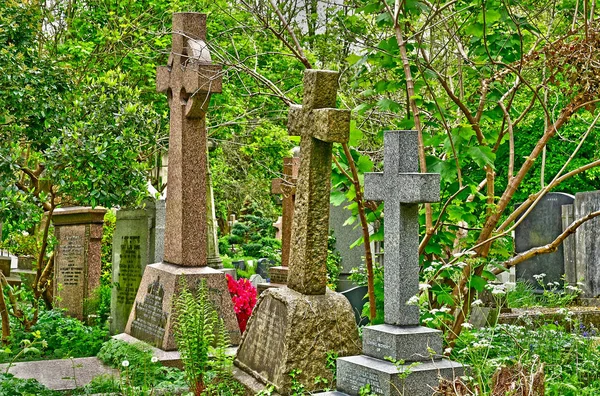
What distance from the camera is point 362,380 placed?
17.8 ft

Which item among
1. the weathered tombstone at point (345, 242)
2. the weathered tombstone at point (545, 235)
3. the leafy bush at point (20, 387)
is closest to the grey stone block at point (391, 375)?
the leafy bush at point (20, 387)

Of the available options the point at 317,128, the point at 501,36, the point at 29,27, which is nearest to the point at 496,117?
the point at 501,36

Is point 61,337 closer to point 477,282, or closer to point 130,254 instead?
point 130,254

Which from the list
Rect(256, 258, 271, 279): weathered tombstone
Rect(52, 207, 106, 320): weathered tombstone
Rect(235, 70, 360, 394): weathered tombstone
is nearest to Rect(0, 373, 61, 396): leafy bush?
Rect(235, 70, 360, 394): weathered tombstone

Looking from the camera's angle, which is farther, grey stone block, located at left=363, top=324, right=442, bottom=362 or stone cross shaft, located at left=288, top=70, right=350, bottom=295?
stone cross shaft, located at left=288, top=70, right=350, bottom=295

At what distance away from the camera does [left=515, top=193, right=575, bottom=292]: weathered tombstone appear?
12.6 m

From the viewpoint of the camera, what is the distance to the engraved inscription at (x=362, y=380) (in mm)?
5324

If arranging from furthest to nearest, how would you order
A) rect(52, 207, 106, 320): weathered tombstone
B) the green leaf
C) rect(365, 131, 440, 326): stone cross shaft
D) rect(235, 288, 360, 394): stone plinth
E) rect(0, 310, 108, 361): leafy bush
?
rect(52, 207, 106, 320): weathered tombstone < rect(0, 310, 108, 361): leafy bush < the green leaf < rect(235, 288, 360, 394): stone plinth < rect(365, 131, 440, 326): stone cross shaft

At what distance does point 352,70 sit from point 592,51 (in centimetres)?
261

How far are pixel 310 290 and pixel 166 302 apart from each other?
2.35 m

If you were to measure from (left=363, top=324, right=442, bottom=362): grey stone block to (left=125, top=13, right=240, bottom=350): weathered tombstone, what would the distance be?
2.96m

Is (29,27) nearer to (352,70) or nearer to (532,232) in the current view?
(352,70)

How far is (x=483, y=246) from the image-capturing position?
6.75 m

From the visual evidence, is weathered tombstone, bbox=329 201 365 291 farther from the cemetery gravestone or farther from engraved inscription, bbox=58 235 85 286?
engraved inscription, bbox=58 235 85 286
